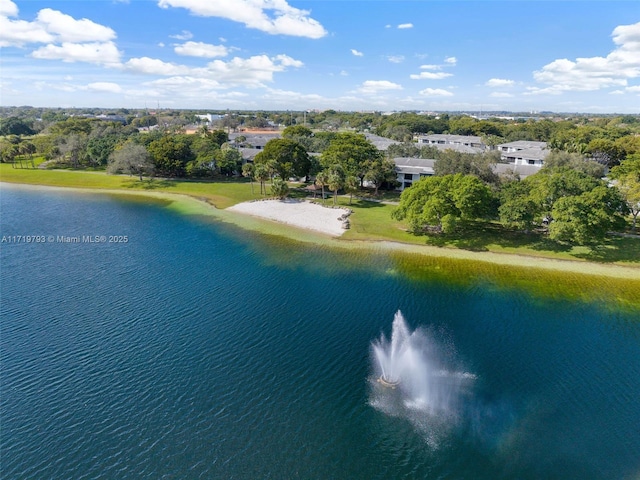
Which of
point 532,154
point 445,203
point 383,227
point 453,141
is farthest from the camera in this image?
point 453,141

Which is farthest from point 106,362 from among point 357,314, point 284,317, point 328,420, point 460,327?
point 460,327

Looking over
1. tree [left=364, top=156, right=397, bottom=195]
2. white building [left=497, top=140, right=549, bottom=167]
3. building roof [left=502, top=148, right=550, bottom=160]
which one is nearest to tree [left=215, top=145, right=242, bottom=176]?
tree [left=364, top=156, right=397, bottom=195]

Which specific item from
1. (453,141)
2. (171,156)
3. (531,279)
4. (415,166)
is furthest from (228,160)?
(453,141)

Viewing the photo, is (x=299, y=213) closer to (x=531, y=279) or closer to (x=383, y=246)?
(x=383, y=246)

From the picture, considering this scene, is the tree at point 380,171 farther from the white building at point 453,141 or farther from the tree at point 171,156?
the white building at point 453,141

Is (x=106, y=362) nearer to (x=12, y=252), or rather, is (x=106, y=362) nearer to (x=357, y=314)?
(x=357, y=314)

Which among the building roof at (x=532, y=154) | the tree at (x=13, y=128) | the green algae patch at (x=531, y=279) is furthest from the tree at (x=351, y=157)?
the tree at (x=13, y=128)
